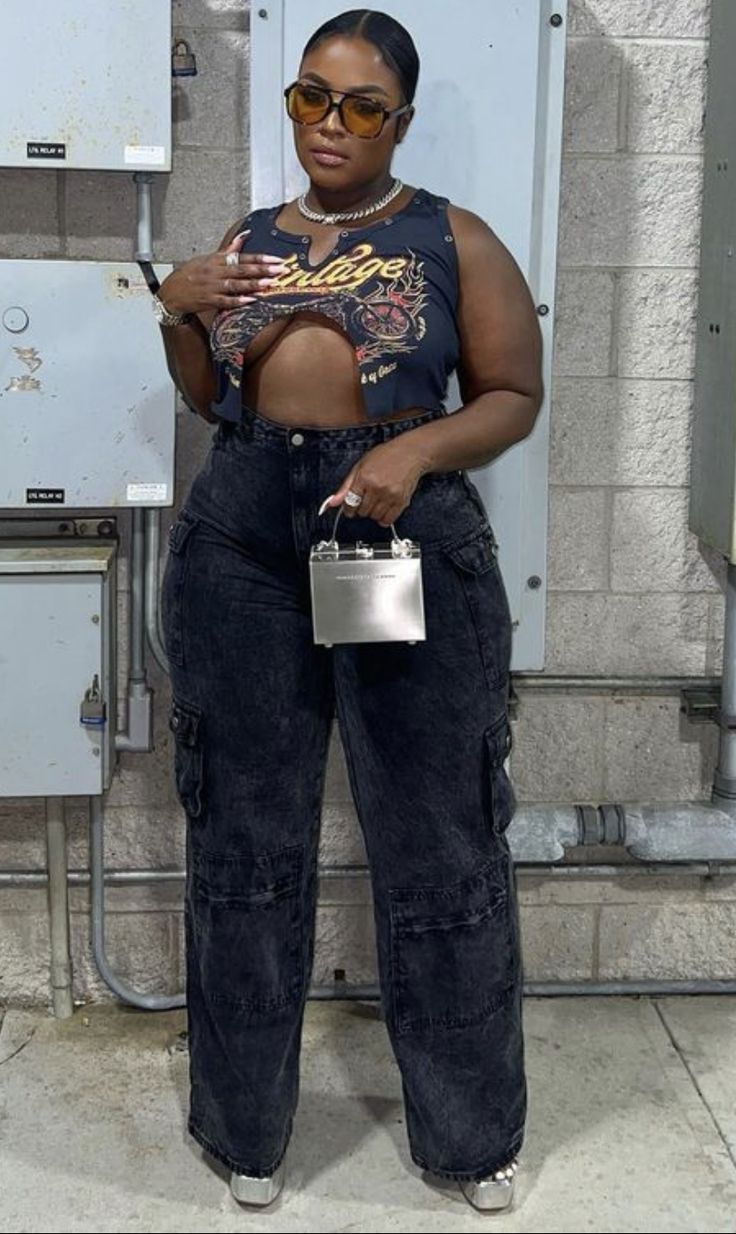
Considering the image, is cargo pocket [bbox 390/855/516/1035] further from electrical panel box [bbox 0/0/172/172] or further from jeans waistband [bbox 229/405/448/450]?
electrical panel box [bbox 0/0/172/172]

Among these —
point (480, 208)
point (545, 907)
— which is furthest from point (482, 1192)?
point (480, 208)

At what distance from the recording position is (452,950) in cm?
215

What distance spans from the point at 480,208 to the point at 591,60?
0.34m

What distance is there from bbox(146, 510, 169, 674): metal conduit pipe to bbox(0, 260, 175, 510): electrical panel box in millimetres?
119

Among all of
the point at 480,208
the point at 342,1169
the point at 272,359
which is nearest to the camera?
the point at 272,359

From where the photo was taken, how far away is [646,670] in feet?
9.39

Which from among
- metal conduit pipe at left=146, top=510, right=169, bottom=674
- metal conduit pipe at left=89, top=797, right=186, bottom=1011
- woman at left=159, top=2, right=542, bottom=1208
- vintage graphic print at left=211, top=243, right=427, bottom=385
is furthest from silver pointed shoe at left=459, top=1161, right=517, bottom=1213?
vintage graphic print at left=211, top=243, right=427, bottom=385

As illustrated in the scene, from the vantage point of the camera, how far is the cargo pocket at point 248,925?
217 centimetres

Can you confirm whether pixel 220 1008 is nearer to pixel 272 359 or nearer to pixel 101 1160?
pixel 101 1160

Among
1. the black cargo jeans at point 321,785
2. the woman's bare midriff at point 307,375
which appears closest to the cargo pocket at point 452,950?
the black cargo jeans at point 321,785

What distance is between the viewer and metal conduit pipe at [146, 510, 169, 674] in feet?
8.79

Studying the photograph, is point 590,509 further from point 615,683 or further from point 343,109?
point 343,109

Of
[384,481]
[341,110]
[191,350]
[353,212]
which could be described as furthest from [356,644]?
[341,110]

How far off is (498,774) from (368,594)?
33 cm
